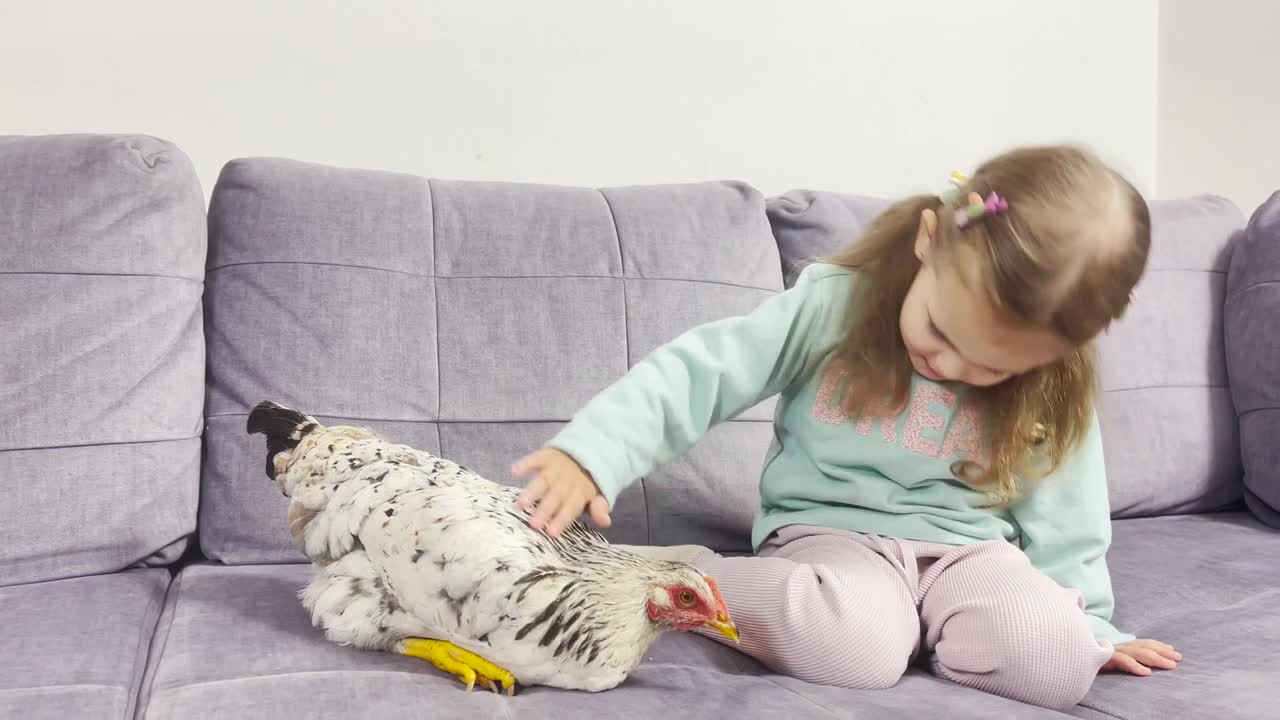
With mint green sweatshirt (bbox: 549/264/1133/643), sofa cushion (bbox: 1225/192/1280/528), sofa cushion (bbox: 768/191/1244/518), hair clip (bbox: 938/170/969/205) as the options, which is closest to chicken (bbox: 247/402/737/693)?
mint green sweatshirt (bbox: 549/264/1133/643)

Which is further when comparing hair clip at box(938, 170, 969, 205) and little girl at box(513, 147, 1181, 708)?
hair clip at box(938, 170, 969, 205)

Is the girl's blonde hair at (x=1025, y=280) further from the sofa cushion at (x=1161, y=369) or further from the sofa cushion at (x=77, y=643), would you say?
the sofa cushion at (x=77, y=643)

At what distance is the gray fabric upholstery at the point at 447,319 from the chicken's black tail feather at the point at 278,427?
0.19 m

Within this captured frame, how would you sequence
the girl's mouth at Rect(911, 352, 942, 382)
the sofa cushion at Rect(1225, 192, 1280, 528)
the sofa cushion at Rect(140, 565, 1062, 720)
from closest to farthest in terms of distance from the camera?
1. the sofa cushion at Rect(140, 565, 1062, 720)
2. the girl's mouth at Rect(911, 352, 942, 382)
3. the sofa cushion at Rect(1225, 192, 1280, 528)

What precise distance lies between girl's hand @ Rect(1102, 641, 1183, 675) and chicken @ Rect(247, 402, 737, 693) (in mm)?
405

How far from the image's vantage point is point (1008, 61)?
214cm

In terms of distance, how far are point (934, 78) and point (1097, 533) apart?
1177 mm

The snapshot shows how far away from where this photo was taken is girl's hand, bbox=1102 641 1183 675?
3.27ft

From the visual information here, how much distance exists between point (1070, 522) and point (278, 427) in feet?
2.84

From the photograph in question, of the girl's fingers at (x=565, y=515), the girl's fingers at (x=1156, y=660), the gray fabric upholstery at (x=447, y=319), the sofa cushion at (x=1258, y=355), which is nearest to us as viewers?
the girl's fingers at (x=565, y=515)

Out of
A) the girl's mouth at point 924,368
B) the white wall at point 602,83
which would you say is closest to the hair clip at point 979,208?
the girl's mouth at point 924,368

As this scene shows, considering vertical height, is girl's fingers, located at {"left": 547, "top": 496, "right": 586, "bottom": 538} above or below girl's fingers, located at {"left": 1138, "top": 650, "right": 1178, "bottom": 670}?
above

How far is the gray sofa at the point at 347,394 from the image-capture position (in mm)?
924

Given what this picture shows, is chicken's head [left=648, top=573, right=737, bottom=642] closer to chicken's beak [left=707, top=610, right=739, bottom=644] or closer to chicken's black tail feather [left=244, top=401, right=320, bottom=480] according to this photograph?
chicken's beak [left=707, top=610, right=739, bottom=644]
